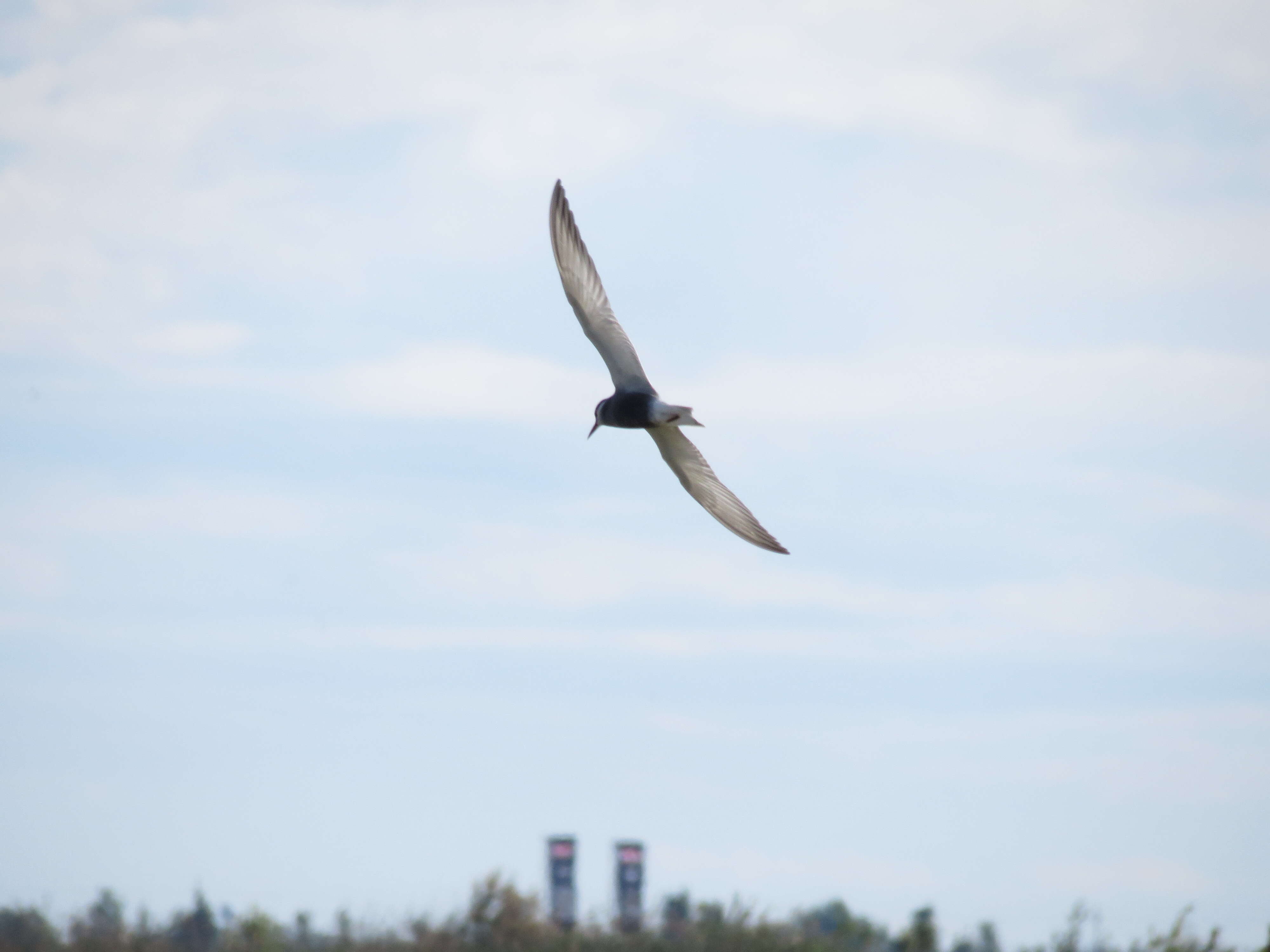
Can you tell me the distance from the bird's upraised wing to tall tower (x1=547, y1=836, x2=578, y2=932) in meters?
33.0

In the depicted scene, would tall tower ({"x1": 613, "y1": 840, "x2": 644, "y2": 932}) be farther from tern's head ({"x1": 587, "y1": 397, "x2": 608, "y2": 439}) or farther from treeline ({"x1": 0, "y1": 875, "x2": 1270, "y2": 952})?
tern's head ({"x1": 587, "y1": 397, "x2": 608, "y2": 439})

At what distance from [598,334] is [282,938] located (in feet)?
92.1

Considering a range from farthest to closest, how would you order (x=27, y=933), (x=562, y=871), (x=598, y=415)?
(x=562, y=871) < (x=27, y=933) < (x=598, y=415)

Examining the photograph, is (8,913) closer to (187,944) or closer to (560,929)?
(187,944)

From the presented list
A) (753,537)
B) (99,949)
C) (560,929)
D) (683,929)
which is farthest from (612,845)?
(753,537)

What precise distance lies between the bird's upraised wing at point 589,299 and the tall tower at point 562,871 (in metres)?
33.0

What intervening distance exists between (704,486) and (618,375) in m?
1.73

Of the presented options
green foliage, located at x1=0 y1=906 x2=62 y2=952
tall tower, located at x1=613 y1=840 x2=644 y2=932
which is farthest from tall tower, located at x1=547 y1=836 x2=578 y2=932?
green foliage, located at x1=0 y1=906 x2=62 y2=952

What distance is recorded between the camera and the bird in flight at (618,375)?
47.9 ft

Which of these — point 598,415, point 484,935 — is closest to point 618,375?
point 598,415

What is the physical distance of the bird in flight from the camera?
14.6 m

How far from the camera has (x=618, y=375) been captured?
15.0 m

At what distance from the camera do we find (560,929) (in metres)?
40.0

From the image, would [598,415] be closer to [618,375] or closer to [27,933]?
[618,375]
